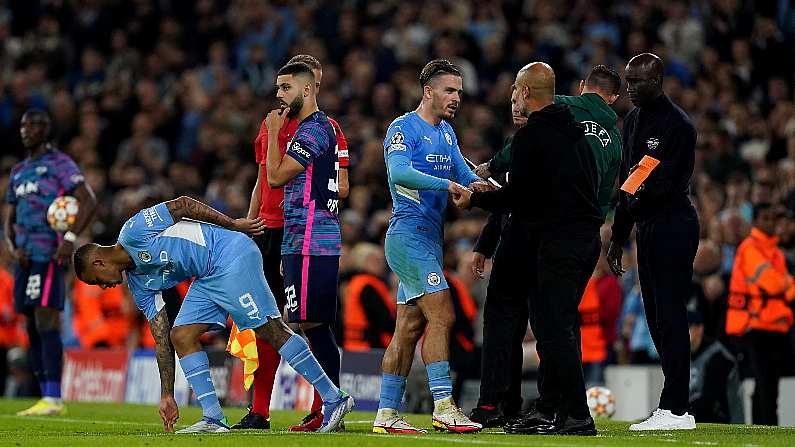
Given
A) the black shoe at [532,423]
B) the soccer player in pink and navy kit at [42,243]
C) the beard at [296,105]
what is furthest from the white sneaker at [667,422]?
the soccer player in pink and navy kit at [42,243]

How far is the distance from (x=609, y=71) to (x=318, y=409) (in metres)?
3.32

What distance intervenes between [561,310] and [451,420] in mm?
1151

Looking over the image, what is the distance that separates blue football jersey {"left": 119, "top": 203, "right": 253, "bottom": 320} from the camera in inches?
376

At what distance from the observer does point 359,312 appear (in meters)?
16.5

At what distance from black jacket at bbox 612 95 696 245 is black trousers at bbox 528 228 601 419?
3.80ft

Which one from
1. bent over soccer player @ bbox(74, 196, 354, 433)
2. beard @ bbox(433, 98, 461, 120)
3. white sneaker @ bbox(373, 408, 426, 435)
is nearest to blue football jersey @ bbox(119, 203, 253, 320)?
bent over soccer player @ bbox(74, 196, 354, 433)

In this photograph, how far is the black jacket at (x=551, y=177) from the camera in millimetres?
8766

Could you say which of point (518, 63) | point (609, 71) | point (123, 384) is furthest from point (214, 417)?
point (518, 63)

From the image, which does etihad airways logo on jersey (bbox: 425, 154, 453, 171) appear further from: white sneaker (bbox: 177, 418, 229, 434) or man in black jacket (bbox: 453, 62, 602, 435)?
white sneaker (bbox: 177, 418, 229, 434)

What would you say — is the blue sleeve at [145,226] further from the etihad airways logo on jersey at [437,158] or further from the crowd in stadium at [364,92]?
the crowd in stadium at [364,92]

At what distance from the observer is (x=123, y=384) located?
1827 centimetres

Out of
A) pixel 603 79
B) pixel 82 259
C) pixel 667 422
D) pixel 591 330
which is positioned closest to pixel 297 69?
pixel 82 259

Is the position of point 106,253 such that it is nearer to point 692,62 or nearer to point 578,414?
point 578,414

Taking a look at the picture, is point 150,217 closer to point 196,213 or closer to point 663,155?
point 196,213
